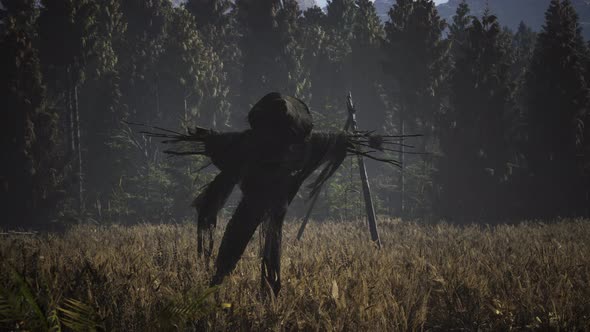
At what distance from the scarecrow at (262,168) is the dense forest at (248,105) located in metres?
9.86

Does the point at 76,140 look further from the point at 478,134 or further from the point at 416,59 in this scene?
the point at 478,134

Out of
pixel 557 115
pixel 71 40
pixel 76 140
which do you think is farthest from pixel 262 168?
pixel 71 40

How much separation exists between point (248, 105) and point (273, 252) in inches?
1143

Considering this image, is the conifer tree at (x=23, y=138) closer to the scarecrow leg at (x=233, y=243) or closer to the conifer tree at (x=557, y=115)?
the scarecrow leg at (x=233, y=243)

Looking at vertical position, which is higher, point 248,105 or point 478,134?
point 248,105

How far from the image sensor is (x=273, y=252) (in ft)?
12.9

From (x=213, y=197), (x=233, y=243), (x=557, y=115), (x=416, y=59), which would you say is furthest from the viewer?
(x=416, y=59)

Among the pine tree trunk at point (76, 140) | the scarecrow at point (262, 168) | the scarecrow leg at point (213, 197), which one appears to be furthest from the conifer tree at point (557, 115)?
the pine tree trunk at point (76, 140)

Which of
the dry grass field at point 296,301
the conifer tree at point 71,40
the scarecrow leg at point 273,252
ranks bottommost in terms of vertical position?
the dry grass field at point 296,301

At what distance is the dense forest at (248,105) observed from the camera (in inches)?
782

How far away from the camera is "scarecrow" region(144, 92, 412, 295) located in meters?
3.81

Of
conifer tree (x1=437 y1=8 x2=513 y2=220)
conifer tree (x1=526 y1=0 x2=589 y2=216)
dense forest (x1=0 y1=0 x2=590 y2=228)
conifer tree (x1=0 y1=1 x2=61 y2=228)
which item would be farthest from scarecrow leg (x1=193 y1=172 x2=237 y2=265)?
conifer tree (x1=526 y1=0 x2=589 y2=216)

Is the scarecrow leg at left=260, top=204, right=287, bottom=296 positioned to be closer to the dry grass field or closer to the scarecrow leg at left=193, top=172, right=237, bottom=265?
the dry grass field


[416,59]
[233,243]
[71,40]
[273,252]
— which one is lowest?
[273,252]
